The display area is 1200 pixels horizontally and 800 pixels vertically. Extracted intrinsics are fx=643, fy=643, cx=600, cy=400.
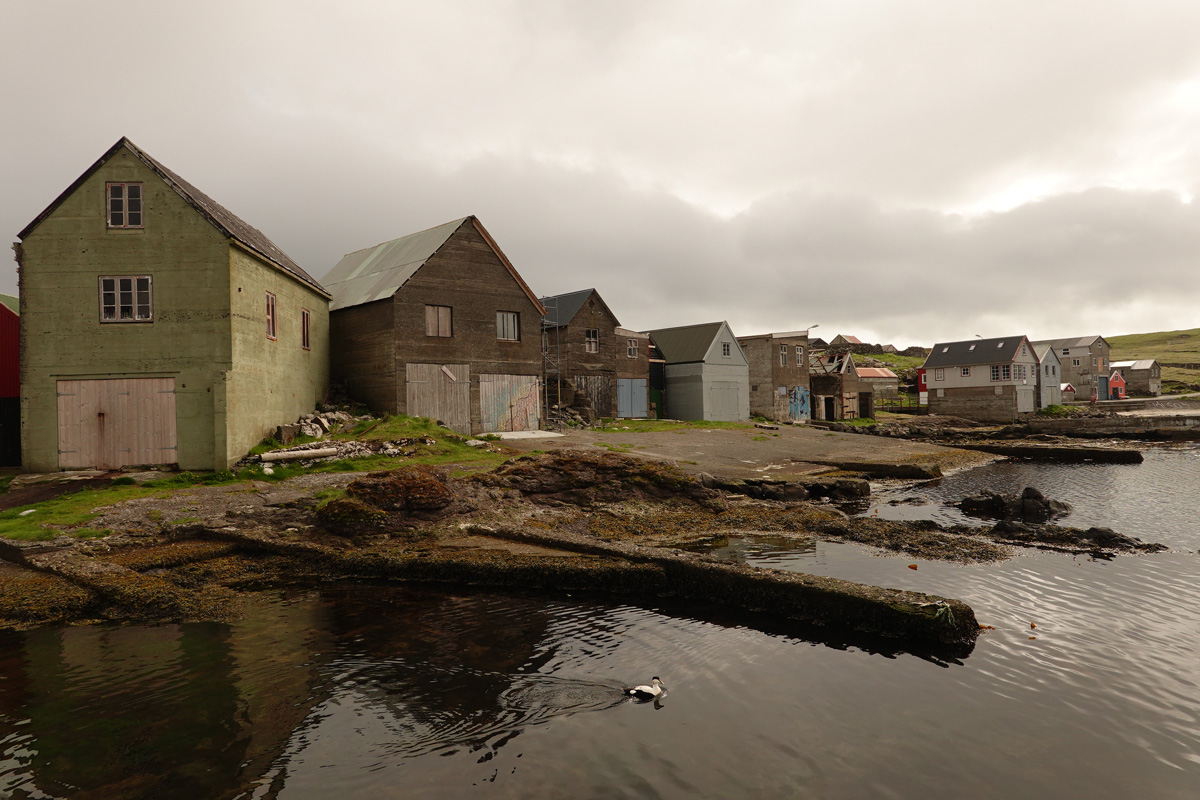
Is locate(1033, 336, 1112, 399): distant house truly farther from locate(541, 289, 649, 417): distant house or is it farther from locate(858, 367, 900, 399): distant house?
locate(541, 289, 649, 417): distant house

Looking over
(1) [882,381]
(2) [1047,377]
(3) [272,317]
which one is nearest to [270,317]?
(3) [272,317]

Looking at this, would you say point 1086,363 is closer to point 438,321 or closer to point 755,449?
point 755,449

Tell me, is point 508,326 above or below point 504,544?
above

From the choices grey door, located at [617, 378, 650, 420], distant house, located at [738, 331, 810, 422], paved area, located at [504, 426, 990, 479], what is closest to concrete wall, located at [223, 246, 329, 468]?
paved area, located at [504, 426, 990, 479]

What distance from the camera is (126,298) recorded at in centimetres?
2031

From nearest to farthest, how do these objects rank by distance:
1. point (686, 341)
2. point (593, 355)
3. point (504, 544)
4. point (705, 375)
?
point (504, 544)
point (593, 355)
point (705, 375)
point (686, 341)

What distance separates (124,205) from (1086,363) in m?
118

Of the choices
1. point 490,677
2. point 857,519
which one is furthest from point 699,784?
point 857,519

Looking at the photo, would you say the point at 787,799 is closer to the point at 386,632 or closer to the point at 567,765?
the point at 567,765

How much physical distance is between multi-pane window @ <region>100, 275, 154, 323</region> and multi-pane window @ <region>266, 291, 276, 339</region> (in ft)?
12.2

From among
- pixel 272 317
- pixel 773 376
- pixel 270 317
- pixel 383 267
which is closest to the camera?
pixel 270 317

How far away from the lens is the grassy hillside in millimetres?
108000

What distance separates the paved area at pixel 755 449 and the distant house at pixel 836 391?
18.7m

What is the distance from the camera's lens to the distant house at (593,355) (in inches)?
1706
